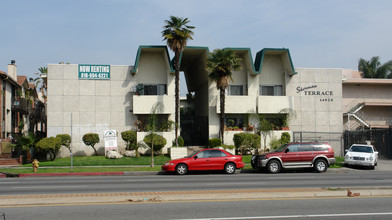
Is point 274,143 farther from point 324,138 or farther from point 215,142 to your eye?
point 324,138

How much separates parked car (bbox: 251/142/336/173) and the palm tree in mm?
32981

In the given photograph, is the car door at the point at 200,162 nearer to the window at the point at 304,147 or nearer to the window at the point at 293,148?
the window at the point at 293,148

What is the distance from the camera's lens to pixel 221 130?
31875 mm

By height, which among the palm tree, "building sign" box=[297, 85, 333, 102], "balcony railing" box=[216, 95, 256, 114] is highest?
the palm tree

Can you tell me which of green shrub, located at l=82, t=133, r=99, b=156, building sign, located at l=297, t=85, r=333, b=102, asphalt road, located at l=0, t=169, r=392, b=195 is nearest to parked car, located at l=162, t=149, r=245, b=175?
asphalt road, located at l=0, t=169, r=392, b=195

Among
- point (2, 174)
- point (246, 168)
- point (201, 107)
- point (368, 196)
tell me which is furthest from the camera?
point (201, 107)

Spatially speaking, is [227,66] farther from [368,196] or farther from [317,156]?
[368,196]

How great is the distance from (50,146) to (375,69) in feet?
142

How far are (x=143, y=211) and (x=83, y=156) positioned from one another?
2404 centimetres

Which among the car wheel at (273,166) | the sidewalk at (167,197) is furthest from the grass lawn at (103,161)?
the sidewalk at (167,197)

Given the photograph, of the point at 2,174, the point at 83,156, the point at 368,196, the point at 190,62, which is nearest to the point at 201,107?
the point at 190,62

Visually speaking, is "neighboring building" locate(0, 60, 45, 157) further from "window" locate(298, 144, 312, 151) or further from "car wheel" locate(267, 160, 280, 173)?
"window" locate(298, 144, 312, 151)

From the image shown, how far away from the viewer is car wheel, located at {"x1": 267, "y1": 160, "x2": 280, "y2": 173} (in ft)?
74.9

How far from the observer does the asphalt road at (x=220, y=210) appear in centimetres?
881
